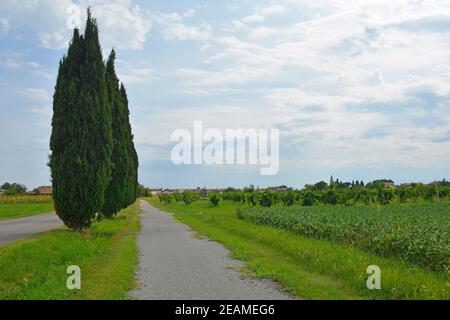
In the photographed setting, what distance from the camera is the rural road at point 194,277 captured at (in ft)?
27.3

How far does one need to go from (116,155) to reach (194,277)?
2082cm

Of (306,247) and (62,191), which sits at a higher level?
(62,191)

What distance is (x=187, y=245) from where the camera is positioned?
653 inches

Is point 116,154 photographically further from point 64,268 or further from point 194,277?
point 194,277

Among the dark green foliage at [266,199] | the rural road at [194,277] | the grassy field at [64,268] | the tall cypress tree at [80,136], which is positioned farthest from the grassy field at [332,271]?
the dark green foliage at [266,199]

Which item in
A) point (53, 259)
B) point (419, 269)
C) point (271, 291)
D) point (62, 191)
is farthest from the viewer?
point (62, 191)

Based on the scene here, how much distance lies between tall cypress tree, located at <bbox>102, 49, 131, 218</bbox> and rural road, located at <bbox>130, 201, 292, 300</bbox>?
1340 cm

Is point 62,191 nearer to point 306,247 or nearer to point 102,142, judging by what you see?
point 102,142

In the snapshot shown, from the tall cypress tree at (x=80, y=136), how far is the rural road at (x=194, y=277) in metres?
4.27

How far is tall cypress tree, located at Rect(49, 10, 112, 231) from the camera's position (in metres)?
18.9

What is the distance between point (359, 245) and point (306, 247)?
5.21 feet

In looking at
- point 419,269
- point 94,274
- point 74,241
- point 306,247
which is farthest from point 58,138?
point 419,269

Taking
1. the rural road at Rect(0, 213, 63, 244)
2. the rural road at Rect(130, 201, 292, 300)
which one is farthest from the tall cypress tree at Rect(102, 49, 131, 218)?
the rural road at Rect(130, 201, 292, 300)

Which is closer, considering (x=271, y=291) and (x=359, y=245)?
(x=271, y=291)
